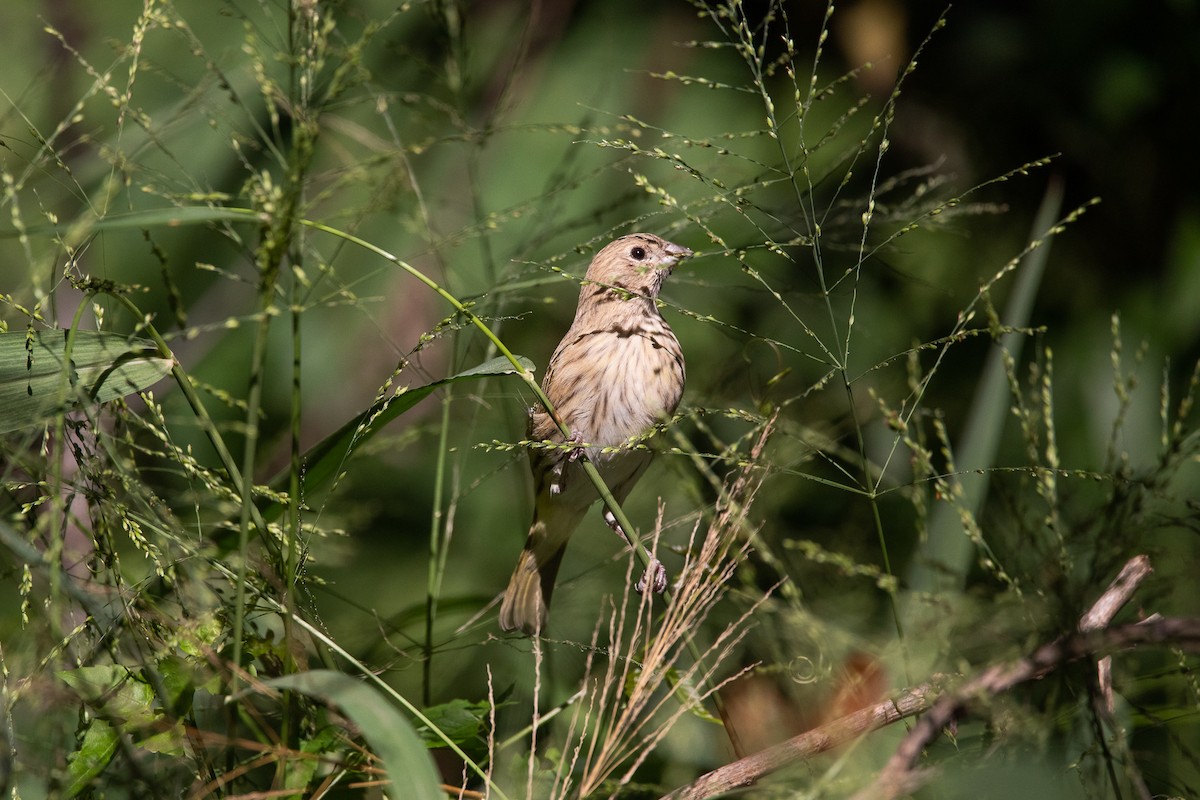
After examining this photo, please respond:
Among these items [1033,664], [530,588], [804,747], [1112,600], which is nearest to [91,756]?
[804,747]

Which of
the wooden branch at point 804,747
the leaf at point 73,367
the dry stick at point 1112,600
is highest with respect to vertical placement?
the leaf at point 73,367

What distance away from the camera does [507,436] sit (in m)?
2.52

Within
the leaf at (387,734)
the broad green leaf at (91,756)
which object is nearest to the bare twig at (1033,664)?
the leaf at (387,734)

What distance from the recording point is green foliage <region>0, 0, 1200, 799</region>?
3.97 feet

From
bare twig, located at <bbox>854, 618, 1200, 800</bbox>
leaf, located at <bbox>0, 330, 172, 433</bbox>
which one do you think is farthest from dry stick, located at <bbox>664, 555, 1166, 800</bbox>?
leaf, located at <bbox>0, 330, 172, 433</bbox>

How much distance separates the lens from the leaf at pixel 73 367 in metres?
1.30

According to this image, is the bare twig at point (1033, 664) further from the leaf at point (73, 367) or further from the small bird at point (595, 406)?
the small bird at point (595, 406)

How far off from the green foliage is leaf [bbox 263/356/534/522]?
1 cm

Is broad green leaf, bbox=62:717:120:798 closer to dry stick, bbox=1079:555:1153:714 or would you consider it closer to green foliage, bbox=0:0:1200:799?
green foliage, bbox=0:0:1200:799

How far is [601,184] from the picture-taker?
141 inches

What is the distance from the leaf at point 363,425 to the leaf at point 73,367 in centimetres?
26

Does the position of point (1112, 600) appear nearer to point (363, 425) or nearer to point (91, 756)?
point (363, 425)

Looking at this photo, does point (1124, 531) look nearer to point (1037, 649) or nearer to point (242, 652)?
point (1037, 649)

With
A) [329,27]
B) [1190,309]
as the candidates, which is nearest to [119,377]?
[329,27]
